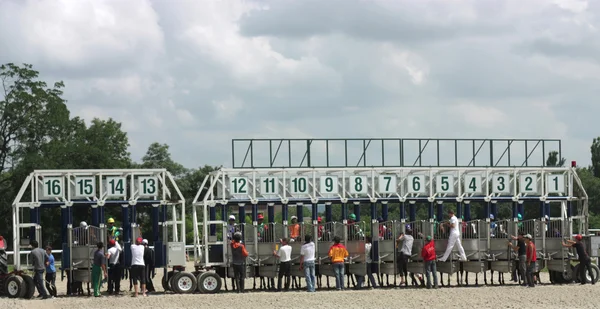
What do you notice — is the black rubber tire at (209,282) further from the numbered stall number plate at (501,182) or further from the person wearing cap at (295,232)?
the numbered stall number plate at (501,182)

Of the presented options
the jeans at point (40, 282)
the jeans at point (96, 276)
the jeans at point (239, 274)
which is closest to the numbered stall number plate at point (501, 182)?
the jeans at point (239, 274)

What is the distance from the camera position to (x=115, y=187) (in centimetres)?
3147

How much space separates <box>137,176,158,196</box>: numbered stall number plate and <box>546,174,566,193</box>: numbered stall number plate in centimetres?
1146

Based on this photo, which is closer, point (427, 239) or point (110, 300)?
point (110, 300)

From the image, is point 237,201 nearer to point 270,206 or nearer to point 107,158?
point 270,206

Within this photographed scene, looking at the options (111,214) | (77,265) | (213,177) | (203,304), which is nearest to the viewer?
(203,304)

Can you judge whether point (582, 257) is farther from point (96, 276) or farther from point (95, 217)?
point (95, 217)

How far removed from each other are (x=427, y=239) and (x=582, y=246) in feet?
13.9

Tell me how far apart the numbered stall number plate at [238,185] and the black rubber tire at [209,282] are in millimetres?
2789

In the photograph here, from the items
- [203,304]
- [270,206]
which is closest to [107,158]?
[270,206]

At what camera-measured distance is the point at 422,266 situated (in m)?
30.4

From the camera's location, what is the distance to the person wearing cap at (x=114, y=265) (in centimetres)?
2922

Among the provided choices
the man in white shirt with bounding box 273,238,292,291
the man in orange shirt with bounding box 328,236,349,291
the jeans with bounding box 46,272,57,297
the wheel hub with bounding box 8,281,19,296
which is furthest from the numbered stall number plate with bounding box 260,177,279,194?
the wheel hub with bounding box 8,281,19,296

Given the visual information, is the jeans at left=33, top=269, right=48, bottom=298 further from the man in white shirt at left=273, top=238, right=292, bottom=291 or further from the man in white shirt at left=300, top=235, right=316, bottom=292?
the man in white shirt at left=300, top=235, right=316, bottom=292
